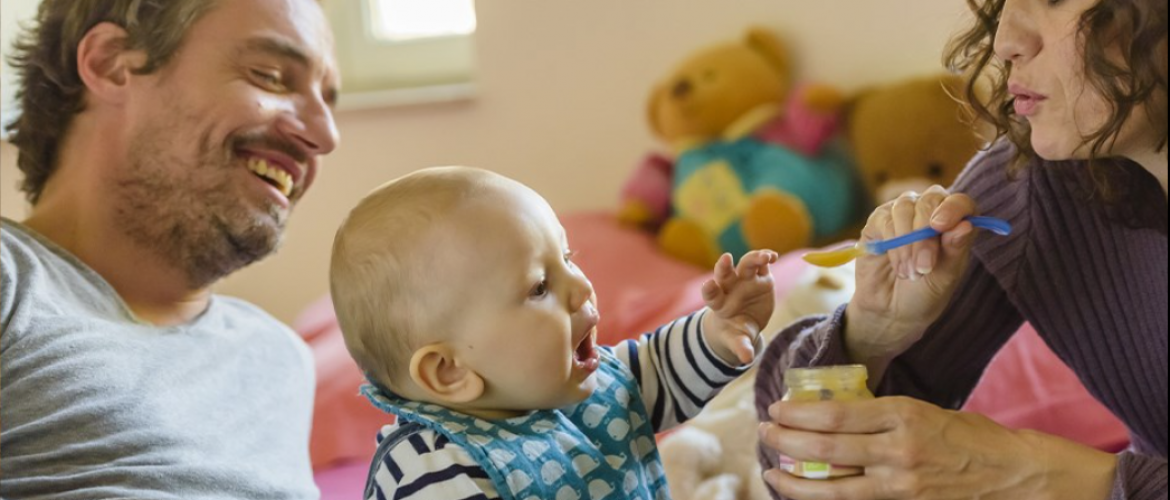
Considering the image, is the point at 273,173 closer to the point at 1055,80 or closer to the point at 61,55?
the point at 61,55

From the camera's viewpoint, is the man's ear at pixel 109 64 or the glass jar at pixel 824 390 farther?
the man's ear at pixel 109 64

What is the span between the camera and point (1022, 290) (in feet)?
3.31

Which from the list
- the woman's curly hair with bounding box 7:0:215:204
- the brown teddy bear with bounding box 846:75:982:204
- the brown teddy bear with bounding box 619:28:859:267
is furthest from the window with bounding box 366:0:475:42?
the brown teddy bear with bounding box 846:75:982:204

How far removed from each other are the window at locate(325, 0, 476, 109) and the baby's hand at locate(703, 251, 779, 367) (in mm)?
724

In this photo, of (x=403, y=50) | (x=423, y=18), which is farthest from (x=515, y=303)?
(x=403, y=50)

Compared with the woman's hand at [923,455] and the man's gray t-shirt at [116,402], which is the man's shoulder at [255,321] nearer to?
the man's gray t-shirt at [116,402]

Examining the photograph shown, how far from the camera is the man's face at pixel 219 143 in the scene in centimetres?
102

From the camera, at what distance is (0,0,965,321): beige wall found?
3.67 feet

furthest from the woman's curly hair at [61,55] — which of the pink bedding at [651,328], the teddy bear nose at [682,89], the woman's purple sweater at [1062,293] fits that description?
the teddy bear nose at [682,89]

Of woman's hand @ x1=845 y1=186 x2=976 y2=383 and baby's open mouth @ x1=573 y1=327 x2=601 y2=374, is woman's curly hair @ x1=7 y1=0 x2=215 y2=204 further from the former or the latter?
woman's hand @ x1=845 y1=186 x2=976 y2=383

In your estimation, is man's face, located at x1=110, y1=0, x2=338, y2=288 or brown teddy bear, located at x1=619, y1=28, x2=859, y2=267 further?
brown teddy bear, located at x1=619, y1=28, x2=859, y2=267

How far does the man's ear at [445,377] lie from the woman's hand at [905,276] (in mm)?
317

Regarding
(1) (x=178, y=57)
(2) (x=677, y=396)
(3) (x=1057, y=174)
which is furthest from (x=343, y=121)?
(3) (x=1057, y=174)

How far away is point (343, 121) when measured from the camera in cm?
143
